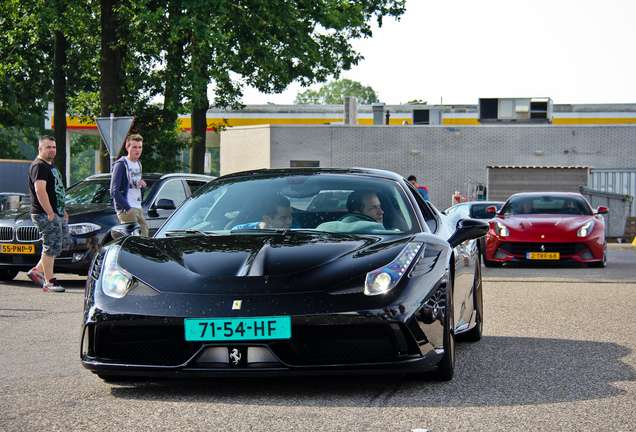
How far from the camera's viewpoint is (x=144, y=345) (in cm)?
454

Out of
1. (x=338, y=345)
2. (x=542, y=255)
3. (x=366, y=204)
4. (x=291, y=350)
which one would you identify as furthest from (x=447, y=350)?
(x=542, y=255)

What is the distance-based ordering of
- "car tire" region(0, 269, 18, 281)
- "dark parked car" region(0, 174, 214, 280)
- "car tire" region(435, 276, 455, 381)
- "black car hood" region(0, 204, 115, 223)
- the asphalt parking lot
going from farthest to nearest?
"car tire" region(0, 269, 18, 281) < "black car hood" region(0, 204, 115, 223) < "dark parked car" region(0, 174, 214, 280) < "car tire" region(435, 276, 455, 381) < the asphalt parking lot

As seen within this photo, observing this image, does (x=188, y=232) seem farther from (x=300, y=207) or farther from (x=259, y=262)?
(x=259, y=262)

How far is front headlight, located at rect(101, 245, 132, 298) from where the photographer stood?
15.2 feet

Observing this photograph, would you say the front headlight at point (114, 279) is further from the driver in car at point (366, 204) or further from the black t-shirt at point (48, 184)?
the black t-shirt at point (48, 184)

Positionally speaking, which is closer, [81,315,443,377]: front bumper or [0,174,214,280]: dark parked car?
[81,315,443,377]: front bumper

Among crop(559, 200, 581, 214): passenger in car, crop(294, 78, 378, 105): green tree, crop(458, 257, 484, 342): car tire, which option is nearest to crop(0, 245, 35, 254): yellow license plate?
→ crop(458, 257, 484, 342): car tire

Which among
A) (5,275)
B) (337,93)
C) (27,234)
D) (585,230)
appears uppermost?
(337,93)

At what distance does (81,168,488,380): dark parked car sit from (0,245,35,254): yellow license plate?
277 inches

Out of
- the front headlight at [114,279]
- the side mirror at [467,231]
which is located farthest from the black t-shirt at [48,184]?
the side mirror at [467,231]

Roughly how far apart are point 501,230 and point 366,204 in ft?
33.8

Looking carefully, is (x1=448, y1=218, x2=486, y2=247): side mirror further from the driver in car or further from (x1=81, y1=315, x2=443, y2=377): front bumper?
(x1=81, y1=315, x2=443, y2=377): front bumper

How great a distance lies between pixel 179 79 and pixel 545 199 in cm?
1022

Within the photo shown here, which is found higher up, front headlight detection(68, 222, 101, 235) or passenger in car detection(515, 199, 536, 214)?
passenger in car detection(515, 199, 536, 214)
